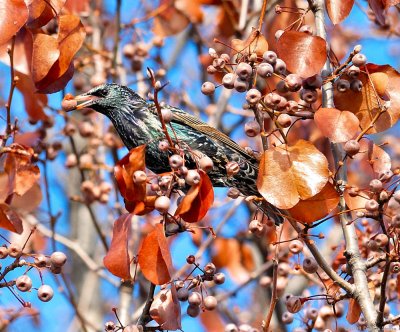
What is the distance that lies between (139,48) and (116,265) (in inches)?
103

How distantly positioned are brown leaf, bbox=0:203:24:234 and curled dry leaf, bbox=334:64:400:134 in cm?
104

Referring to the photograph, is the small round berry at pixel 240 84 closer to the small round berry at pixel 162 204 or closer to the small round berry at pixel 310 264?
the small round berry at pixel 162 204

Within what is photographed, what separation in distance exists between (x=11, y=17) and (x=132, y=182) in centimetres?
62

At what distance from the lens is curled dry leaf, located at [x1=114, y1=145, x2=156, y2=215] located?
6.97 ft

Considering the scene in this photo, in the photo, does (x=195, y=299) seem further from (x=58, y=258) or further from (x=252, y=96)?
(x=252, y=96)

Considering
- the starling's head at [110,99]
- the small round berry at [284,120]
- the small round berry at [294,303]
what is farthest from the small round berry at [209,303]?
the starling's head at [110,99]

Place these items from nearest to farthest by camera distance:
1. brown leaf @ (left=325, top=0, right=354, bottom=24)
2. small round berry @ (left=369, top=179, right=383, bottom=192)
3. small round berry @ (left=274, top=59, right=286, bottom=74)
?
small round berry @ (left=369, top=179, right=383, bottom=192) < small round berry @ (left=274, top=59, right=286, bottom=74) < brown leaf @ (left=325, top=0, right=354, bottom=24)

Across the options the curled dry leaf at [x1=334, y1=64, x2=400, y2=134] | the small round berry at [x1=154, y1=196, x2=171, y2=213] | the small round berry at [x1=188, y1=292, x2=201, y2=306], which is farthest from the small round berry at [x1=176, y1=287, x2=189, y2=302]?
the curled dry leaf at [x1=334, y1=64, x2=400, y2=134]

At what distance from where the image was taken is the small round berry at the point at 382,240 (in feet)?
6.84

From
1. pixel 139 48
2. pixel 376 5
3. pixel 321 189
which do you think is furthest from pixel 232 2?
pixel 321 189

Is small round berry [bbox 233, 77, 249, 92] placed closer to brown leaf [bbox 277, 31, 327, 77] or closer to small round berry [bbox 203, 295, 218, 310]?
brown leaf [bbox 277, 31, 327, 77]

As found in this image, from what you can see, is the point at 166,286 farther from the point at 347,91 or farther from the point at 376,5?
the point at 376,5

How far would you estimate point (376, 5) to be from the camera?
2.54 metres

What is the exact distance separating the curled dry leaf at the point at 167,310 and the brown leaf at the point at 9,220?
46 cm
